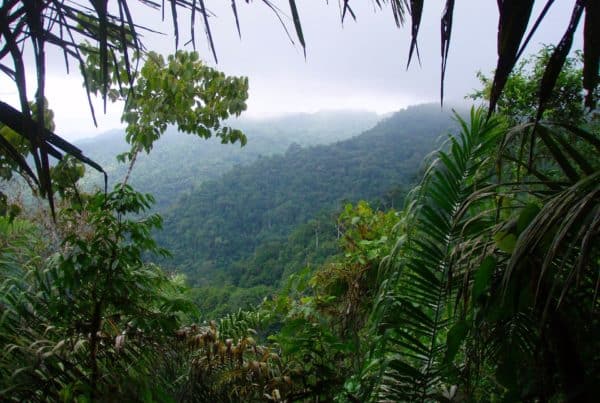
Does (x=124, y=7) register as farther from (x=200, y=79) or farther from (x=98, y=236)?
(x=200, y=79)

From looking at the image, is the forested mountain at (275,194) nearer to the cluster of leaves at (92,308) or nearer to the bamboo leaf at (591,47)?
the cluster of leaves at (92,308)

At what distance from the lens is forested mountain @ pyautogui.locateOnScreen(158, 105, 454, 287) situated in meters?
24.2

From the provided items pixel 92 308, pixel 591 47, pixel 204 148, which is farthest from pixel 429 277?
pixel 204 148

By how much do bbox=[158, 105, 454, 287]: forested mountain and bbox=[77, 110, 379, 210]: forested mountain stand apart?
4213 millimetres

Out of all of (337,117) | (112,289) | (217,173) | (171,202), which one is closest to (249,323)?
(112,289)

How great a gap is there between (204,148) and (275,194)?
2028 cm

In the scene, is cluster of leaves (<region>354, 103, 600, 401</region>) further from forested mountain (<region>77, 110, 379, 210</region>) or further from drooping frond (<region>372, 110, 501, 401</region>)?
forested mountain (<region>77, 110, 379, 210</region>)

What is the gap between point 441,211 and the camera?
131cm

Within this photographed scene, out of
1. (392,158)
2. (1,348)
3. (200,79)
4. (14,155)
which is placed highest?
(200,79)

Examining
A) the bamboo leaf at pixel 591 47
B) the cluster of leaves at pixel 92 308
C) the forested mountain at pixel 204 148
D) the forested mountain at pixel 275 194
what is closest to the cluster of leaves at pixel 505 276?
the bamboo leaf at pixel 591 47

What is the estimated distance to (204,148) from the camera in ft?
169

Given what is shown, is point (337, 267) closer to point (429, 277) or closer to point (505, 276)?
point (429, 277)

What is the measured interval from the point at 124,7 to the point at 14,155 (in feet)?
0.69

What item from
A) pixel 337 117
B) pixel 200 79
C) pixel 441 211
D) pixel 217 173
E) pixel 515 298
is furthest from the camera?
pixel 337 117
